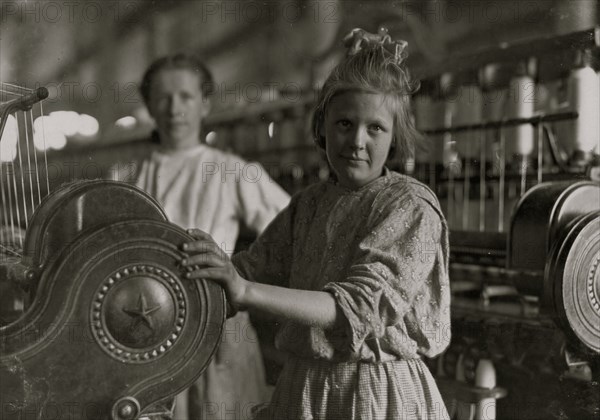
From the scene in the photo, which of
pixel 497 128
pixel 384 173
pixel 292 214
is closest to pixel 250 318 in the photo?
pixel 292 214

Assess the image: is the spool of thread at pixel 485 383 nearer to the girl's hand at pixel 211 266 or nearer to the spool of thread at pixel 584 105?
the spool of thread at pixel 584 105

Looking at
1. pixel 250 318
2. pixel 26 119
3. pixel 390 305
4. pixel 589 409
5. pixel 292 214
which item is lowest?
pixel 589 409

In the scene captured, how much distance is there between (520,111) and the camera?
2.50 metres

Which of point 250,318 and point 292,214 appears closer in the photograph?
point 292,214

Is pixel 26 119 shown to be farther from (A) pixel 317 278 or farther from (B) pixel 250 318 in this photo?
(B) pixel 250 318

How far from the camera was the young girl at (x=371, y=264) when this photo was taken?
1.30m

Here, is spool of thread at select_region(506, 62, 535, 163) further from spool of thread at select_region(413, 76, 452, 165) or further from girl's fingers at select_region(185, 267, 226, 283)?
girl's fingers at select_region(185, 267, 226, 283)

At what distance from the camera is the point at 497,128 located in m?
2.48

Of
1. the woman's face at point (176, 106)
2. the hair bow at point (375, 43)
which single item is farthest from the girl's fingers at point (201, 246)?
the woman's face at point (176, 106)

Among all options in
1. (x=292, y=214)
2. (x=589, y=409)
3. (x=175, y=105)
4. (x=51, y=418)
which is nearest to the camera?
(x=51, y=418)

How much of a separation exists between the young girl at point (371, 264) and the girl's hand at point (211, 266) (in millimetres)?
119

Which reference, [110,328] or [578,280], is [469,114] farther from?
[110,328]

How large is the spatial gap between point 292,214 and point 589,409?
3.30 ft

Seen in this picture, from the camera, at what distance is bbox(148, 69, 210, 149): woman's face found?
221 cm
